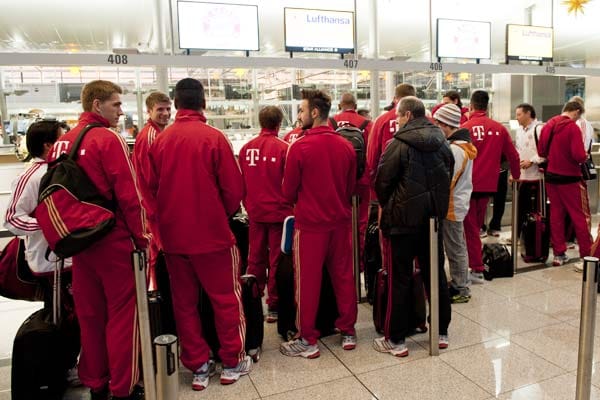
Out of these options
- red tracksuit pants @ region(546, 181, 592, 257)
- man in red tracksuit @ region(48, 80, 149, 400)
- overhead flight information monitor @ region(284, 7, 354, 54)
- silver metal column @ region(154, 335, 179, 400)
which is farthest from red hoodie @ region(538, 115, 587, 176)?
silver metal column @ region(154, 335, 179, 400)

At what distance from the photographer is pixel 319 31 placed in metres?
5.24

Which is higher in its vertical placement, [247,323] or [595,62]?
[595,62]

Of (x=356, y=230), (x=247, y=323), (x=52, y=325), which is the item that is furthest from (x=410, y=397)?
(x=52, y=325)

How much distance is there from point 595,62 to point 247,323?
15.3 m

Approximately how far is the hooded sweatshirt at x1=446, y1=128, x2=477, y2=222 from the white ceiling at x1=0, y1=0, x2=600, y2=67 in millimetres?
3197

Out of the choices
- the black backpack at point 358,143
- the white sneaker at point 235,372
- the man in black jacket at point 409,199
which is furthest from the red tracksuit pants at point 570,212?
the white sneaker at point 235,372

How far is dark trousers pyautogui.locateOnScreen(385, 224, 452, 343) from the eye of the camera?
2.88 metres

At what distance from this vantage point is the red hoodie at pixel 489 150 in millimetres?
4359

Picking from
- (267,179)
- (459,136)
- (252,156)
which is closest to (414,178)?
(459,136)

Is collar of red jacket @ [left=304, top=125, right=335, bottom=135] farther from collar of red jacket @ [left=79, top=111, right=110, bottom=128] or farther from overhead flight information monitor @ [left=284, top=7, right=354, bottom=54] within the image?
overhead flight information monitor @ [left=284, top=7, right=354, bottom=54]

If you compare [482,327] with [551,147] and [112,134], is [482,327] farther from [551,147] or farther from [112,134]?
[112,134]

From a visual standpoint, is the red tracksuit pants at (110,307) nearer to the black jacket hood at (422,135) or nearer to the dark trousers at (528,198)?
the black jacket hood at (422,135)

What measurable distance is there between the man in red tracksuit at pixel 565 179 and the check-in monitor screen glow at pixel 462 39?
1.66m

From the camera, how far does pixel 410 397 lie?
8.21ft
